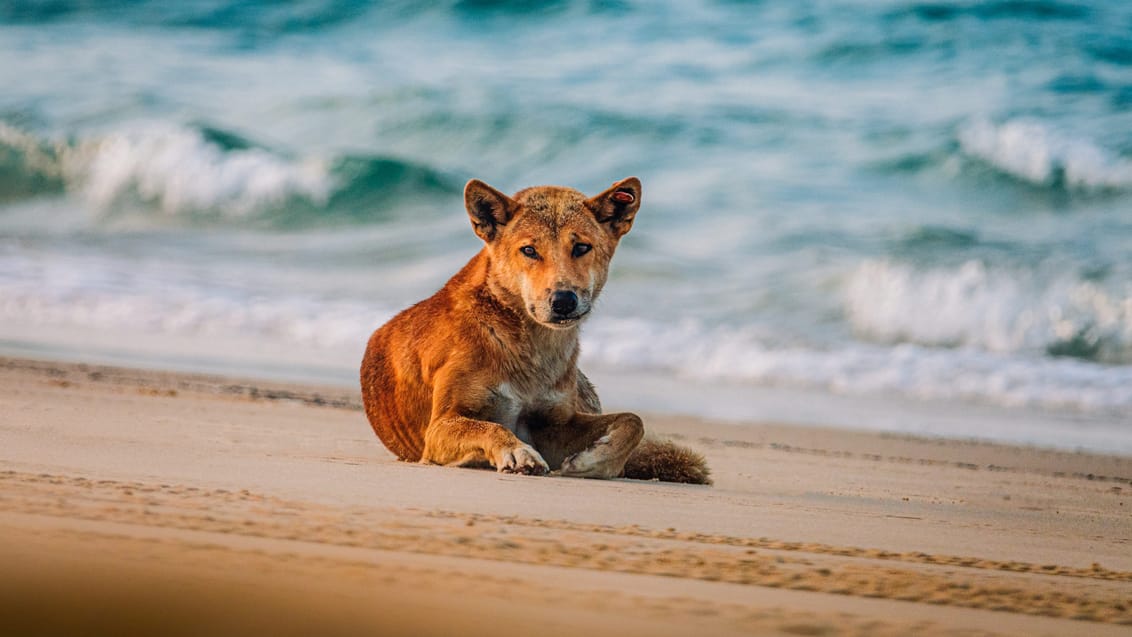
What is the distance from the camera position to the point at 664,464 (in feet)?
22.1

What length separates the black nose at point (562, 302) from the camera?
623 cm

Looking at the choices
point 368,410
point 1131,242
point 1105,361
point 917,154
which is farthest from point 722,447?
point 917,154

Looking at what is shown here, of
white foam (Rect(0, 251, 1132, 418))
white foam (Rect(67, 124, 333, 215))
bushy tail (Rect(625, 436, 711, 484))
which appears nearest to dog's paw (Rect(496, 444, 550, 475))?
bushy tail (Rect(625, 436, 711, 484))

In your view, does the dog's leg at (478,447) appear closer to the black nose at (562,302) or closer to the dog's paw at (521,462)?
the dog's paw at (521,462)

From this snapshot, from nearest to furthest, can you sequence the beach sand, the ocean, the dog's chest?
the beach sand < the dog's chest < the ocean

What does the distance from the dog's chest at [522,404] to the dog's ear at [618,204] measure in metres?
0.88

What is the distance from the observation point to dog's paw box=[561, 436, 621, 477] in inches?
247

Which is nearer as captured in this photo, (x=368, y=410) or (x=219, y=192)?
(x=368, y=410)

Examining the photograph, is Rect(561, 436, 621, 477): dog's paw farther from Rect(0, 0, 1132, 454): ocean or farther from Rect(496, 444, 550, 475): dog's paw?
Rect(0, 0, 1132, 454): ocean

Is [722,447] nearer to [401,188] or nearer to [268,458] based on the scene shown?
[268,458]

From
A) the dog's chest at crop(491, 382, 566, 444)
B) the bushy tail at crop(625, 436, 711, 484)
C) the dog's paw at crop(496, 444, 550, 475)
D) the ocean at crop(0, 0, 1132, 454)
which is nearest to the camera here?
the dog's paw at crop(496, 444, 550, 475)

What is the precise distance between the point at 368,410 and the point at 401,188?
1635 centimetres

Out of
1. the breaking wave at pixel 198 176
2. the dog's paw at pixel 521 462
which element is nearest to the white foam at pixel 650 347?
the dog's paw at pixel 521 462

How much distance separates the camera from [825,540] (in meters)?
4.88
